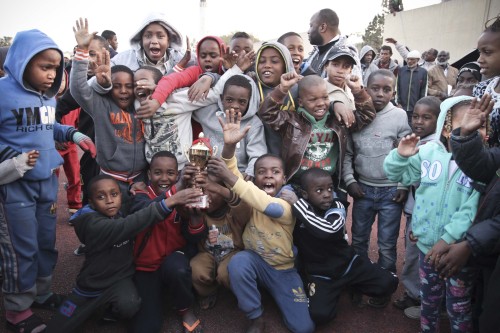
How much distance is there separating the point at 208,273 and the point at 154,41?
232 cm

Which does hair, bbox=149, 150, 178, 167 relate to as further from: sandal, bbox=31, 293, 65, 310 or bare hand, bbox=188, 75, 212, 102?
sandal, bbox=31, 293, 65, 310

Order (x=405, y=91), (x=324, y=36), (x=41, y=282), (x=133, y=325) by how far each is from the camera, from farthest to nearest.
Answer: (x=405, y=91)
(x=324, y=36)
(x=41, y=282)
(x=133, y=325)

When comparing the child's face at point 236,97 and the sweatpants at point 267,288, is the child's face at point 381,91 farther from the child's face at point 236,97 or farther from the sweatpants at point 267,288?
the sweatpants at point 267,288

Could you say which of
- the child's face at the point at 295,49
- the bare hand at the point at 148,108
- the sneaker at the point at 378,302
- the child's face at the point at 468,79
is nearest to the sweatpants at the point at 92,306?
the bare hand at the point at 148,108

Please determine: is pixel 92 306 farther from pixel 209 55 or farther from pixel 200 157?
pixel 209 55

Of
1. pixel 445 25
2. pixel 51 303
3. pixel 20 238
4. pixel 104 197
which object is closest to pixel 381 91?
pixel 104 197

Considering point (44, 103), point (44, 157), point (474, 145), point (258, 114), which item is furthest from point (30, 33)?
point (474, 145)

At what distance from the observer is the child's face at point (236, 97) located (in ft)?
10.3

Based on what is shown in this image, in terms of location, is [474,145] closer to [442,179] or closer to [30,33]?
[442,179]

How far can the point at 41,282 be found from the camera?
2971 mm

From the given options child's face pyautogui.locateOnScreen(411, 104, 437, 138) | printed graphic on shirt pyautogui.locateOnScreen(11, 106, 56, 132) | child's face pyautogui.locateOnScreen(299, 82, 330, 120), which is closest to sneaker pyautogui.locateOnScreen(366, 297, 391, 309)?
child's face pyautogui.locateOnScreen(411, 104, 437, 138)

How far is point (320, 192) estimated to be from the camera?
114 inches

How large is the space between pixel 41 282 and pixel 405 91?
27.3 ft

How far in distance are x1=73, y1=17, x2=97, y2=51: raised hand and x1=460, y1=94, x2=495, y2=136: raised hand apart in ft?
9.26
